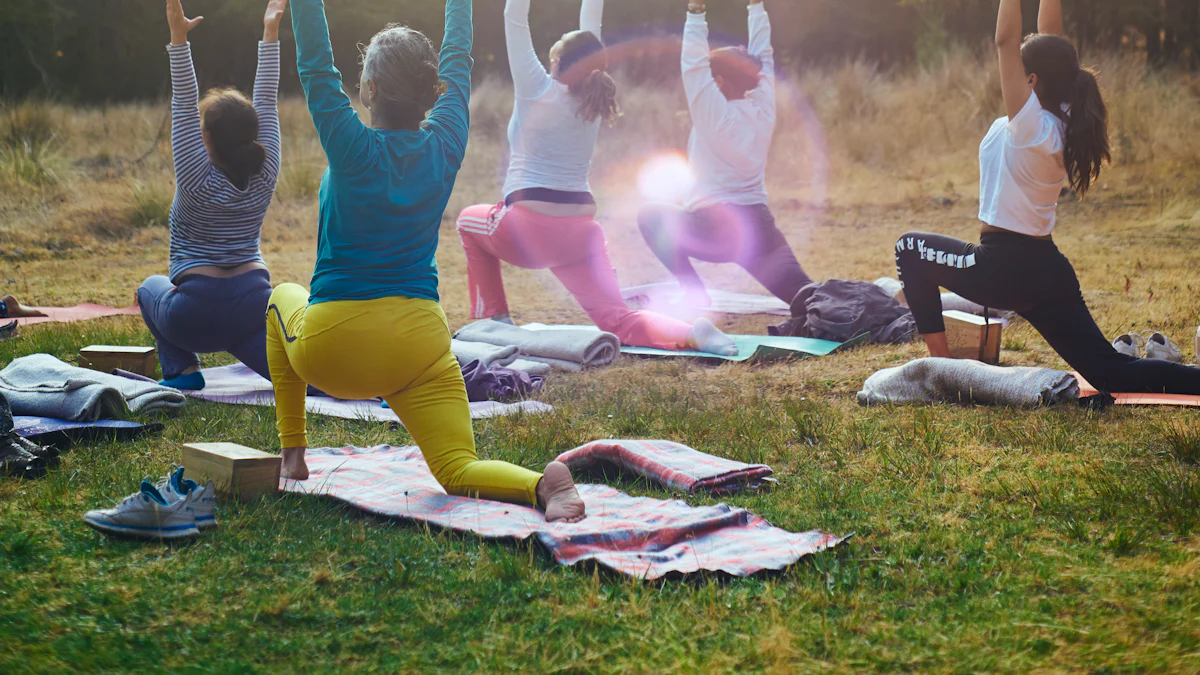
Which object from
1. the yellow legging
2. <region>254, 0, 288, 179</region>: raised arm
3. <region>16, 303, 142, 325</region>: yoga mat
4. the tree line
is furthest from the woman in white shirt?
the tree line

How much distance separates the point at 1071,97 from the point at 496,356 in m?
2.78

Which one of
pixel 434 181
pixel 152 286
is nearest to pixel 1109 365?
pixel 434 181

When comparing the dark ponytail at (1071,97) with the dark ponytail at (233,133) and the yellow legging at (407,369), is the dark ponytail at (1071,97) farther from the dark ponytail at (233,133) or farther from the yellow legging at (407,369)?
the dark ponytail at (233,133)

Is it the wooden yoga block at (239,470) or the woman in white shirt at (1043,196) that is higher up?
the woman in white shirt at (1043,196)

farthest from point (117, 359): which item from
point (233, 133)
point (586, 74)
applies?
point (586, 74)

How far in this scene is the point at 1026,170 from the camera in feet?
13.3

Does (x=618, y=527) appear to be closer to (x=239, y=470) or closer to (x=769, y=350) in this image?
(x=239, y=470)

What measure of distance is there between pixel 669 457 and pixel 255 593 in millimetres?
1373

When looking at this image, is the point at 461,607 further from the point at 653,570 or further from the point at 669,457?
the point at 669,457

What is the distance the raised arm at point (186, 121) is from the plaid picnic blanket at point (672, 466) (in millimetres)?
2053

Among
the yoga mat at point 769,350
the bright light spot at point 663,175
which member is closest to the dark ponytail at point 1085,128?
the yoga mat at point 769,350

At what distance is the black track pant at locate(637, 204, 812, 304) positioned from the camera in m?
6.16

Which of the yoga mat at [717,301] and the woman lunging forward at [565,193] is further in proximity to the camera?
the yoga mat at [717,301]

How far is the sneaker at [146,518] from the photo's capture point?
2518 mm
